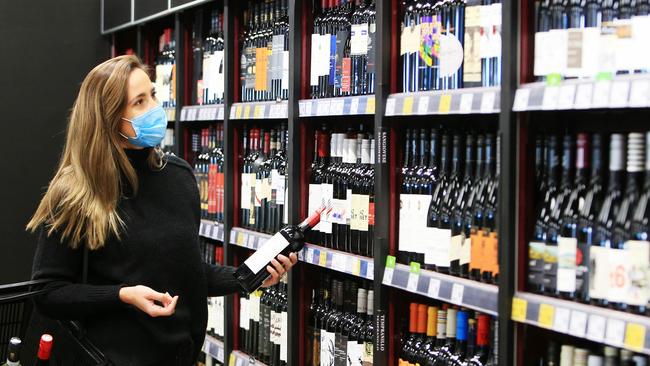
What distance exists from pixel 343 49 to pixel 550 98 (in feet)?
4.23

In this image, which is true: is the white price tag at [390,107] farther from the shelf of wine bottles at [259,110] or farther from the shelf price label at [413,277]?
the shelf of wine bottles at [259,110]

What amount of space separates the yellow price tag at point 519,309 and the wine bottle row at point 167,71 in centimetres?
314

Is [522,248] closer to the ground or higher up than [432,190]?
closer to the ground

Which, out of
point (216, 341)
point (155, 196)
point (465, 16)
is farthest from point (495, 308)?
point (216, 341)

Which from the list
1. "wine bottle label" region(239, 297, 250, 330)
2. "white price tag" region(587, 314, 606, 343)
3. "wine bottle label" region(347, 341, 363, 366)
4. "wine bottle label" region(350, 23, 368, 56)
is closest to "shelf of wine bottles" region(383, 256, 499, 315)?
"white price tag" region(587, 314, 606, 343)

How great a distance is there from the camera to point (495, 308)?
243cm

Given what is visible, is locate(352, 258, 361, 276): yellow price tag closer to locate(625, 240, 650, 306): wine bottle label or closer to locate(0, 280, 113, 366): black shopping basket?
locate(0, 280, 113, 366): black shopping basket

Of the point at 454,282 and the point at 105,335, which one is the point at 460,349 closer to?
the point at 454,282

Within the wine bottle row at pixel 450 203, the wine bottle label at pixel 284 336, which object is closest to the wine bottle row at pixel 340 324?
the wine bottle label at pixel 284 336

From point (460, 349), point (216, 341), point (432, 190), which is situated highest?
point (432, 190)

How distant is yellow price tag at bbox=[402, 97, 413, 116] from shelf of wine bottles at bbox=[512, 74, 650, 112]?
0.51m

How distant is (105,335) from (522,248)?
143 centimetres

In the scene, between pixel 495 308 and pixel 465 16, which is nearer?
pixel 495 308

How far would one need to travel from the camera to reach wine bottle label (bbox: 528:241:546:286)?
7.84 ft
